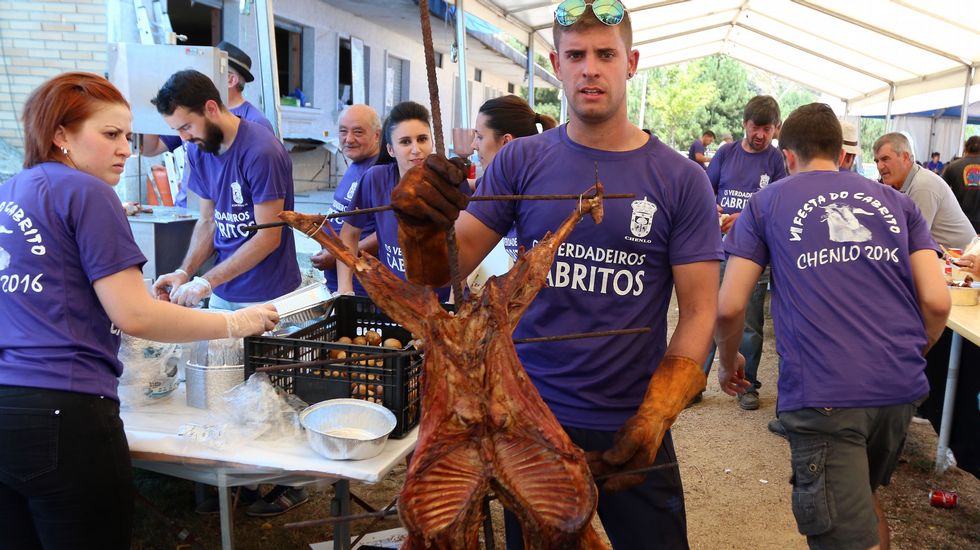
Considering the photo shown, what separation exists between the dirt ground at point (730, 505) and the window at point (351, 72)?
886 centimetres

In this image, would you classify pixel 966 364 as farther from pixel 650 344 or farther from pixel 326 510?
pixel 326 510

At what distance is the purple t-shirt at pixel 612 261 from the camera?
6.66ft

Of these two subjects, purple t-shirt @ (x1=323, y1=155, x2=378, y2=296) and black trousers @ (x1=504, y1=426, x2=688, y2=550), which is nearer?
black trousers @ (x1=504, y1=426, x2=688, y2=550)

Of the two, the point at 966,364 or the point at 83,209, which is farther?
the point at 966,364

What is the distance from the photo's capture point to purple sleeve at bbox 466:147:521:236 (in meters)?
2.17

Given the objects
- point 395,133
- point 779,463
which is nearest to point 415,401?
point 395,133

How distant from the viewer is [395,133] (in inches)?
149

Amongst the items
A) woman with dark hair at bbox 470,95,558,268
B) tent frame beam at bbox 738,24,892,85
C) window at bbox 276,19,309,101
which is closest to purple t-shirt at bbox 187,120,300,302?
woman with dark hair at bbox 470,95,558,268

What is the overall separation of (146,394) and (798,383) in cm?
244

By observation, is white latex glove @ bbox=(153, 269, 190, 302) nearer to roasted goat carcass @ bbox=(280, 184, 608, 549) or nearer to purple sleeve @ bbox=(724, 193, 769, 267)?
roasted goat carcass @ bbox=(280, 184, 608, 549)

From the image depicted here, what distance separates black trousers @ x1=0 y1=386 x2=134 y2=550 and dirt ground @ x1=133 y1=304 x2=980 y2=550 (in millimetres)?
869

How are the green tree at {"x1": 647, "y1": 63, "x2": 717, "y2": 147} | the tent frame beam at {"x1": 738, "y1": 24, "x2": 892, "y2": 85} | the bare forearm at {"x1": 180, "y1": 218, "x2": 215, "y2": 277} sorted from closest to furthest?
1. the bare forearm at {"x1": 180, "y1": 218, "x2": 215, "y2": 277}
2. the tent frame beam at {"x1": 738, "y1": 24, "x2": 892, "y2": 85}
3. the green tree at {"x1": 647, "y1": 63, "x2": 717, "y2": 147}

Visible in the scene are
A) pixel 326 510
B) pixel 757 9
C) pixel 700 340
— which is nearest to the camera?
pixel 700 340

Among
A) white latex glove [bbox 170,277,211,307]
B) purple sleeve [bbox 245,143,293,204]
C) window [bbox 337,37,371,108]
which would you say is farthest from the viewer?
window [bbox 337,37,371,108]
